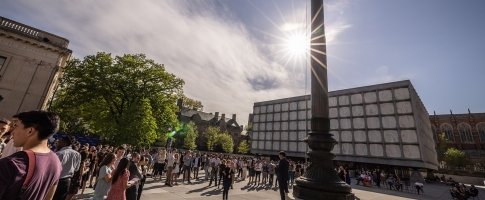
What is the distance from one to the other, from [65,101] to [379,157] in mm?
37738

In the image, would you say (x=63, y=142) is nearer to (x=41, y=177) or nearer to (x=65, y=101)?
(x=41, y=177)

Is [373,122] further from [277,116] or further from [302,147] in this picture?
[277,116]

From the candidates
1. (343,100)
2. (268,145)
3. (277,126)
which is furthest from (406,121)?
(268,145)

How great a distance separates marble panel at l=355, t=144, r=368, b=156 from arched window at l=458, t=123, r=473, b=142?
160 feet

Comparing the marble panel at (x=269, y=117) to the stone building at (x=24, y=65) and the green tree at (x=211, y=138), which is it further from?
the stone building at (x=24, y=65)

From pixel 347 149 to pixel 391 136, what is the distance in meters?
6.00

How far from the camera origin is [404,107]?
1146 inches

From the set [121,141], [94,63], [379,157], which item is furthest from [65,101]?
[379,157]

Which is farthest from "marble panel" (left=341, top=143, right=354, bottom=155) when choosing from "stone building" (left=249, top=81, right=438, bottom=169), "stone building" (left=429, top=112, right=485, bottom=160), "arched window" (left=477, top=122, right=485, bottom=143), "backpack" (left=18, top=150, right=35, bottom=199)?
"arched window" (left=477, top=122, right=485, bottom=143)

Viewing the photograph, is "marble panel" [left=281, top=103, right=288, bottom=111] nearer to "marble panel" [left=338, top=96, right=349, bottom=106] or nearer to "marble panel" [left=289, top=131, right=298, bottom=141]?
"marble panel" [left=289, top=131, right=298, bottom=141]

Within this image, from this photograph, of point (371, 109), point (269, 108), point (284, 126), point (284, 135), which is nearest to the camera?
point (371, 109)

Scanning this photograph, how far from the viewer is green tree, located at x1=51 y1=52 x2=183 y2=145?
77.7ft

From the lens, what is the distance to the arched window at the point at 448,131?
61.2m

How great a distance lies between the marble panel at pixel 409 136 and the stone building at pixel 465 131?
4446 cm
